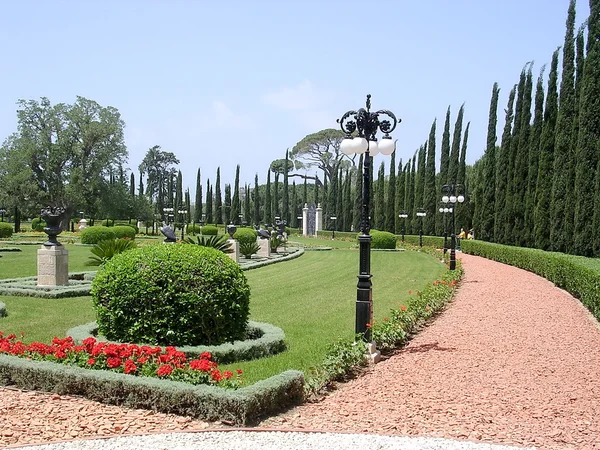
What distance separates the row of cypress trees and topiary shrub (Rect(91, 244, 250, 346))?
14252 mm

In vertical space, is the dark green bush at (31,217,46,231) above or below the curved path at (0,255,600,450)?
above

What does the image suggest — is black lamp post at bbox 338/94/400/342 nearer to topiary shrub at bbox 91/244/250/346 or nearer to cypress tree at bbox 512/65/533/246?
topiary shrub at bbox 91/244/250/346

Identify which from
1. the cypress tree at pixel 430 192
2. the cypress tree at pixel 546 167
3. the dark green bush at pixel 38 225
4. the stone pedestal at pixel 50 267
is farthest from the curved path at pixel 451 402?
the dark green bush at pixel 38 225

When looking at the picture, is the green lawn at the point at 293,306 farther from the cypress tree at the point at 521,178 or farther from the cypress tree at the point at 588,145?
the cypress tree at the point at 521,178

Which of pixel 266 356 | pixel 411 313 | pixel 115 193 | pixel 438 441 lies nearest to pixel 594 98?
pixel 411 313

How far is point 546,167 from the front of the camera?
2472cm

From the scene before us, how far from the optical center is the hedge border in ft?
21.9

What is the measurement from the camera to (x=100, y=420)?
4.70 m

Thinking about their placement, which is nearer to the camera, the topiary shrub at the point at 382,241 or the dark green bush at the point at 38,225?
the topiary shrub at the point at 382,241

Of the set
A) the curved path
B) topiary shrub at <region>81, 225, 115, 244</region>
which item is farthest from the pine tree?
topiary shrub at <region>81, 225, 115, 244</region>

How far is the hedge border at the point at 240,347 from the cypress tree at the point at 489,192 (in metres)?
27.5

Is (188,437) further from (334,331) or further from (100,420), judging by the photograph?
(334,331)

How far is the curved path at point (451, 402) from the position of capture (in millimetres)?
4547

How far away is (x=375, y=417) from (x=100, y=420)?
90.8 inches
